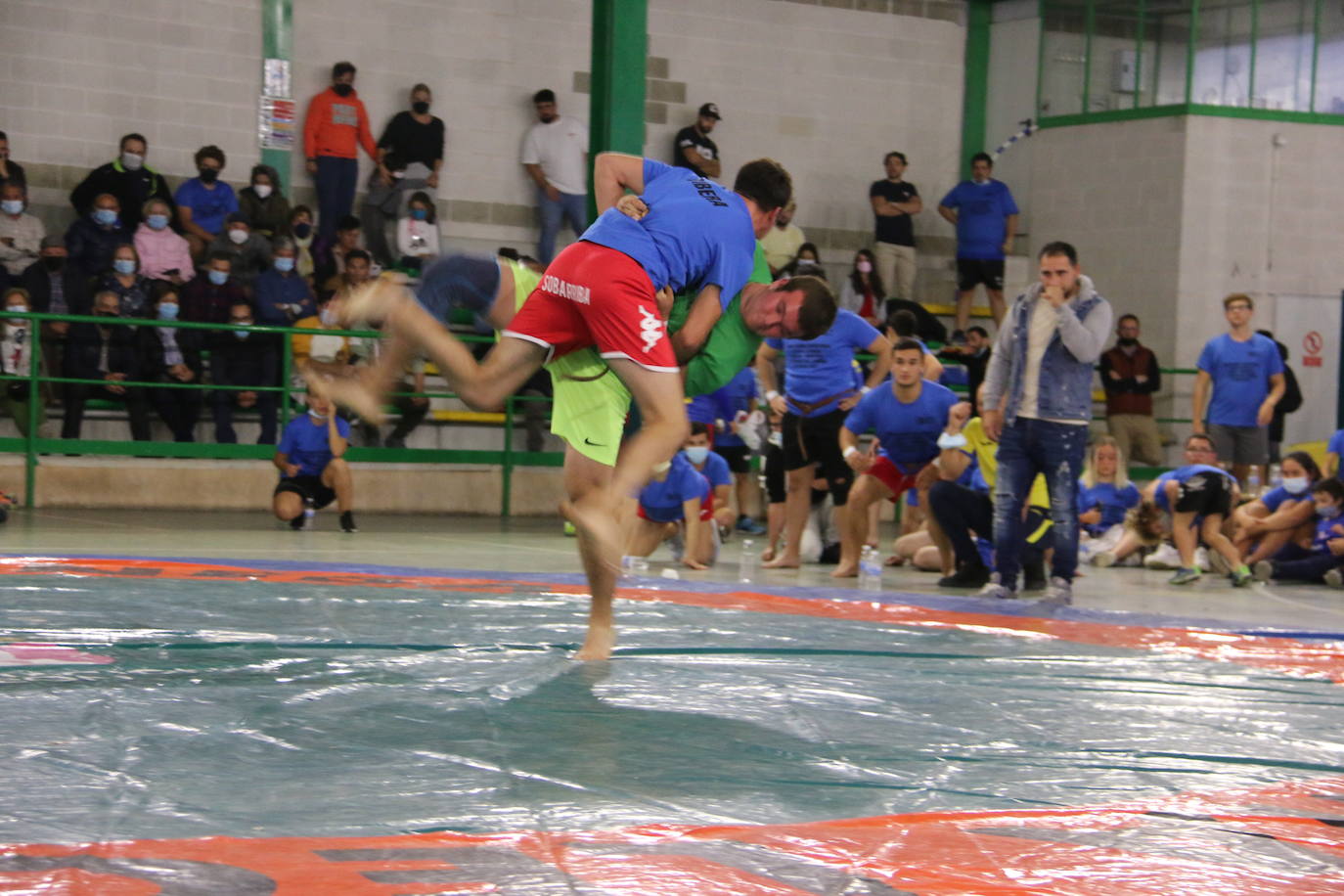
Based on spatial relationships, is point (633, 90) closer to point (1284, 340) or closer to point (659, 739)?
point (659, 739)

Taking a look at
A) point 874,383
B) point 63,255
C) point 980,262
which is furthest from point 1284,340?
point 63,255

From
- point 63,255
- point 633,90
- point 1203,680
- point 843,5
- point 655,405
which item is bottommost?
point 1203,680

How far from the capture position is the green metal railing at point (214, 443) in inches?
425

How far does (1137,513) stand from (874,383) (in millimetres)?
2070

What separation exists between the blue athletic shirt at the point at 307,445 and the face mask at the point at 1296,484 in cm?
591

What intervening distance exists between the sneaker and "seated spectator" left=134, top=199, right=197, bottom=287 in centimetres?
732

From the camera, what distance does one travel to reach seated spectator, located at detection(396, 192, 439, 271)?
535 inches

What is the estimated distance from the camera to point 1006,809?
10.7 feet

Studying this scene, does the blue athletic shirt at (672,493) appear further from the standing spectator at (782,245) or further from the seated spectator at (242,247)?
the standing spectator at (782,245)

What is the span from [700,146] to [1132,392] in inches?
176

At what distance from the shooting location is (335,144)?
13.7 meters

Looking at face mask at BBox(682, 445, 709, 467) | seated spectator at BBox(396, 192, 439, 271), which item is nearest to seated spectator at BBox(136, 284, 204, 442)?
seated spectator at BBox(396, 192, 439, 271)

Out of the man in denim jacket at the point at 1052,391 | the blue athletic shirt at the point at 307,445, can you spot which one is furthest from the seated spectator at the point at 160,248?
the man in denim jacket at the point at 1052,391

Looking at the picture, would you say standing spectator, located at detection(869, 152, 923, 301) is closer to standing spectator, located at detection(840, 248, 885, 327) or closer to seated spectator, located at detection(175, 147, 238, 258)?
standing spectator, located at detection(840, 248, 885, 327)
